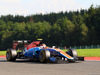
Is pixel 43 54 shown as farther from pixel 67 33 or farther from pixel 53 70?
pixel 67 33

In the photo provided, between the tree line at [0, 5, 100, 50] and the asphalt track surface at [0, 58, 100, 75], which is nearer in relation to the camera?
the asphalt track surface at [0, 58, 100, 75]

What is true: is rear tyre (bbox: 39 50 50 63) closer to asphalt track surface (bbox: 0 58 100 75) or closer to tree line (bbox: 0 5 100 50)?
asphalt track surface (bbox: 0 58 100 75)

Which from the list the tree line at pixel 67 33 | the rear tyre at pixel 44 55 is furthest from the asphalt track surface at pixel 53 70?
the tree line at pixel 67 33

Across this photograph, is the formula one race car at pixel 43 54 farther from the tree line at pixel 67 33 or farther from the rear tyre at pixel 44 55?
the tree line at pixel 67 33

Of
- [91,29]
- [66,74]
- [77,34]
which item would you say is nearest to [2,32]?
[77,34]

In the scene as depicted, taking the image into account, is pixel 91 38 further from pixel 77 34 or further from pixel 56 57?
pixel 56 57

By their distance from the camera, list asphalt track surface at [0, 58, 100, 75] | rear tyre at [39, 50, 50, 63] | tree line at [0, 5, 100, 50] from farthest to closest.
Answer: tree line at [0, 5, 100, 50] → rear tyre at [39, 50, 50, 63] → asphalt track surface at [0, 58, 100, 75]

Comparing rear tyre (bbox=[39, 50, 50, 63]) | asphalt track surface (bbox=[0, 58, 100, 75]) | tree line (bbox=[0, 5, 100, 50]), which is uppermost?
tree line (bbox=[0, 5, 100, 50])

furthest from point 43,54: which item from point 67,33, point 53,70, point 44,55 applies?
point 67,33

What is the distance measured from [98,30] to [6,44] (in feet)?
204

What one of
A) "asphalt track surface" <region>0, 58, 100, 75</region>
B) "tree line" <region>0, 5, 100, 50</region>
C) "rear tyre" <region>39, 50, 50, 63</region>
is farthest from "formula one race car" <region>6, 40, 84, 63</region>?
"tree line" <region>0, 5, 100, 50</region>

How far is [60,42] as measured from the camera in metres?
119

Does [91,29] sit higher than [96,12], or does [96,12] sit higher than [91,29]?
[96,12]

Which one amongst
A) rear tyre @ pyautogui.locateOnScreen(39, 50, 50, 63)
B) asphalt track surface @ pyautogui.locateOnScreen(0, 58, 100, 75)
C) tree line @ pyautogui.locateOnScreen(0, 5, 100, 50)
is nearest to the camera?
asphalt track surface @ pyautogui.locateOnScreen(0, 58, 100, 75)
